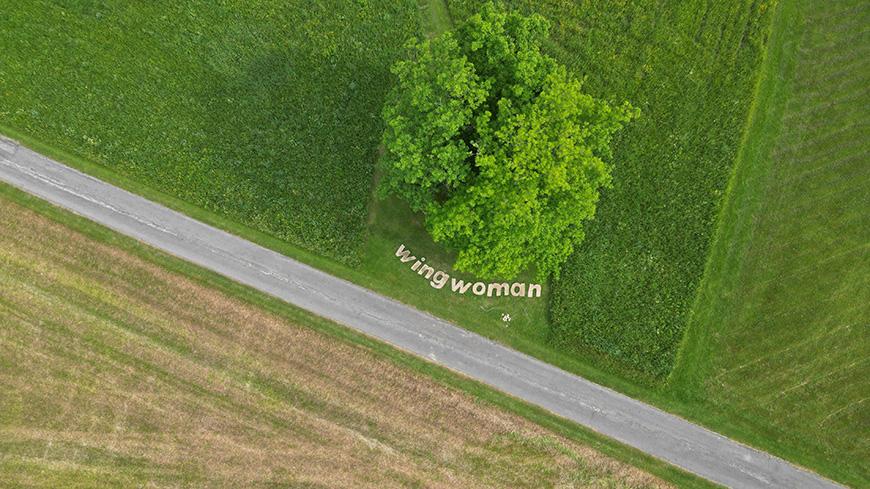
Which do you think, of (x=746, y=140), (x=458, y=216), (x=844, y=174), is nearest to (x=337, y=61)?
(x=458, y=216)

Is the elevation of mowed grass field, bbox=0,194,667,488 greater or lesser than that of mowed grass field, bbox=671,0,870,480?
lesser

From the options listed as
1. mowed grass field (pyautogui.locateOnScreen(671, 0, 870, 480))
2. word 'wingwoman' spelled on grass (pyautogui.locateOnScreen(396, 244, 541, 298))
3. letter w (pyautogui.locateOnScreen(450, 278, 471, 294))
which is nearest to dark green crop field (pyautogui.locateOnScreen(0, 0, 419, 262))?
word 'wingwoman' spelled on grass (pyautogui.locateOnScreen(396, 244, 541, 298))

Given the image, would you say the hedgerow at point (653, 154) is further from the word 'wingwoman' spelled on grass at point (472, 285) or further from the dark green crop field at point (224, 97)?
the dark green crop field at point (224, 97)

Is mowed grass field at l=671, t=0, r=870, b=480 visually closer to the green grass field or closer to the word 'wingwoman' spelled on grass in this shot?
the green grass field

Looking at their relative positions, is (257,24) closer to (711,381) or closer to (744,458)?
(711,381)

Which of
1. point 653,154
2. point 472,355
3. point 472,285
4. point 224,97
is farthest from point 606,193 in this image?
point 224,97
